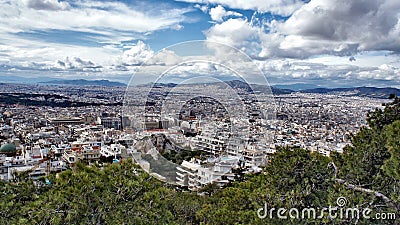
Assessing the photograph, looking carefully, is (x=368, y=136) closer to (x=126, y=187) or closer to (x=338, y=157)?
(x=338, y=157)

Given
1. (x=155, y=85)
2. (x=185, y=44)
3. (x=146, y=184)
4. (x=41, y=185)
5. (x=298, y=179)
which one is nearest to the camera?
(x=146, y=184)

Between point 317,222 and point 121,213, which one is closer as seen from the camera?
point 121,213

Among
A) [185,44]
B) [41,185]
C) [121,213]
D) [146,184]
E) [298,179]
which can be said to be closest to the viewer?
[121,213]

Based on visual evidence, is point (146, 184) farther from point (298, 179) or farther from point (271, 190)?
point (298, 179)

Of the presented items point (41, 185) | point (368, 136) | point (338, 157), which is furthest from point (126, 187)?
point (368, 136)

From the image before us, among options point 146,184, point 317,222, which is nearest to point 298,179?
point 317,222

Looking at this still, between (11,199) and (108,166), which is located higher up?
(108,166)

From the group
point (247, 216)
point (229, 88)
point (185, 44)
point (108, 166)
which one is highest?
point (185, 44)

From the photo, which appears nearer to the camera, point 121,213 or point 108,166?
point 121,213

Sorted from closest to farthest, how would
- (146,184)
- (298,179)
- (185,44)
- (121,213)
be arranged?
(121,213) < (146,184) < (298,179) < (185,44)
